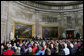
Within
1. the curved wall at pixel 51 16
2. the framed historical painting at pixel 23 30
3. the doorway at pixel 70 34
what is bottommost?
the doorway at pixel 70 34

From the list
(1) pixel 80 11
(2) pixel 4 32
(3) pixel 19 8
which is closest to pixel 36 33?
(3) pixel 19 8

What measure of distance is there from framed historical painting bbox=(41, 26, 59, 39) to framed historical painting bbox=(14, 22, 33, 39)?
3.78m

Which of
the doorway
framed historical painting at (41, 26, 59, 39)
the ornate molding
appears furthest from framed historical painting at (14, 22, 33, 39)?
the doorway

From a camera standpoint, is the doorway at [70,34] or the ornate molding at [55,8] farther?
the doorway at [70,34]

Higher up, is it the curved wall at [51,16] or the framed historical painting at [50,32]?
the curved wall at [51,16]

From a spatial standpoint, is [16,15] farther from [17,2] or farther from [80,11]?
[80,11]

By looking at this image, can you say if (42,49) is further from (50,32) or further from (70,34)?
(70,34)

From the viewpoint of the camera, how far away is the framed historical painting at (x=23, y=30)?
20.1m

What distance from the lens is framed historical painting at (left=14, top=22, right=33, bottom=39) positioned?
20.1 metres

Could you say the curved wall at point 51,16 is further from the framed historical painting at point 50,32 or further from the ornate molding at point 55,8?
the framed historical painting at point 50,32

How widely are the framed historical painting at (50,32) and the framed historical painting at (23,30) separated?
3778 mm

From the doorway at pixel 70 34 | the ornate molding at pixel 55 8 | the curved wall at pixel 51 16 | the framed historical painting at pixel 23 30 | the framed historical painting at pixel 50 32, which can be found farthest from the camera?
the doorway at pixel 70 34

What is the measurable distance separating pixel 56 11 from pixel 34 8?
6047 millimetres

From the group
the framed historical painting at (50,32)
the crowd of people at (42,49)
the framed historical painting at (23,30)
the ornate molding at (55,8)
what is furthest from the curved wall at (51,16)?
the crowd of people at (42,49)
